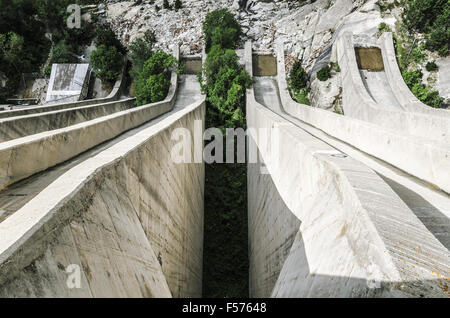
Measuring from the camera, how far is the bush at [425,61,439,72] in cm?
1280

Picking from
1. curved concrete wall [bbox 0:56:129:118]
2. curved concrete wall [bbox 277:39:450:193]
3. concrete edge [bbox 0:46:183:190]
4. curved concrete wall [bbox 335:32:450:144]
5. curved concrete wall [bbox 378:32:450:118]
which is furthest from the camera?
curved concrete wall [bbox 378:32:450:118]

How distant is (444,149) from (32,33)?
31.2 metres

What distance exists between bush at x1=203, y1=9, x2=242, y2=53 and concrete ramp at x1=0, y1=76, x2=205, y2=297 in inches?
654

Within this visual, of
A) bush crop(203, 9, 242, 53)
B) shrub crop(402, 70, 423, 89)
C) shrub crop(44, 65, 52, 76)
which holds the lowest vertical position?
shrub crop(402, 70, 423, 89)

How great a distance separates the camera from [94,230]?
214 centimetres

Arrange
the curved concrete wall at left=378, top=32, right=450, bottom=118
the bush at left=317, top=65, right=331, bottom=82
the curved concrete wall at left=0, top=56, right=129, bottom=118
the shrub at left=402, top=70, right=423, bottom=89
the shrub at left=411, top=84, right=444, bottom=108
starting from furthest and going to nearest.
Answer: the bush at left=317, top=65, right=331, bottom=82 < the shrub at left=402, top=70, right=423, bottom=89 < the shrub at left=411, top=84, right=444, bottom=108 < the curved concrete wall at left=378, top=32, right=450, bottom=118 < the curved concrete wall at left=0, top=56, right=129, bottom=118

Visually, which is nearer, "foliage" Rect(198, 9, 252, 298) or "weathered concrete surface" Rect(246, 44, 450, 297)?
"weathered concrete surface" Rect(246, 44, 450, 297)

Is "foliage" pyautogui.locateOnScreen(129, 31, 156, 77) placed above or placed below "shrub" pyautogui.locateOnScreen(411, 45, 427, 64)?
above

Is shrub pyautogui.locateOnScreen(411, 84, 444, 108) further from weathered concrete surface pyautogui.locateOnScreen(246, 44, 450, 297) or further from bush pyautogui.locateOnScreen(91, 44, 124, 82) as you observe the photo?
bush pyautogui.locateOnScreen(91, 44, 124, 82)

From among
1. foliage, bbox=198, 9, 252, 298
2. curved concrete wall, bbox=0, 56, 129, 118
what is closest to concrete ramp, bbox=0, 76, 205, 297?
curved concrete wall, bbox=0, 56, 129, 118

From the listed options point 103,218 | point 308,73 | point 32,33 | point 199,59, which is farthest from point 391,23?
point 32,33

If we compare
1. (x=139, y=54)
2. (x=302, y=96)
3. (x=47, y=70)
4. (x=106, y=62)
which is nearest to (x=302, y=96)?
(x=302, y=96)

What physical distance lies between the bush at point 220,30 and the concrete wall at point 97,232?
16666mm
